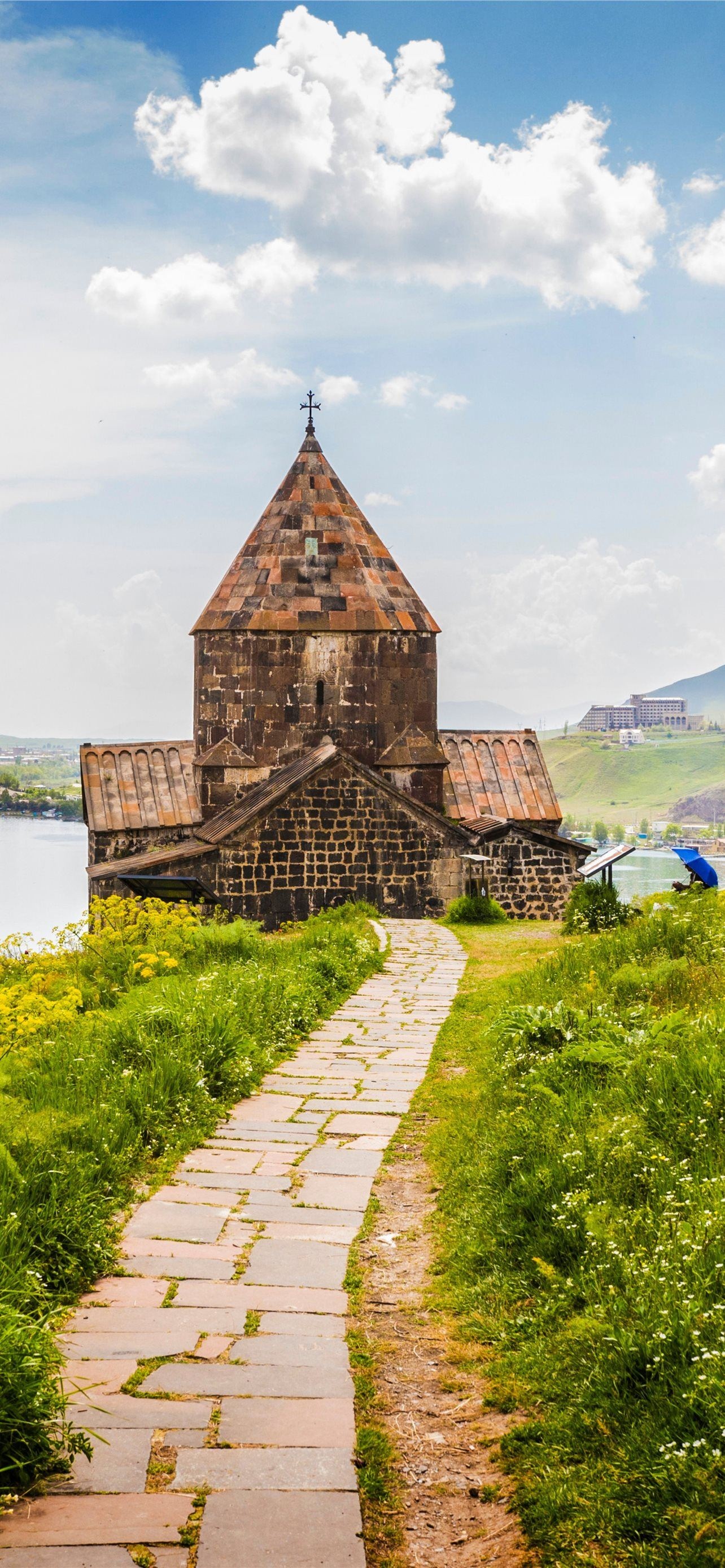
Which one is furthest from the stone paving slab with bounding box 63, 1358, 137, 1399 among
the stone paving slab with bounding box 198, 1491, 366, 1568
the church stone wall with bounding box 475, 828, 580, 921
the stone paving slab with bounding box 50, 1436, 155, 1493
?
the church stone wall with bounding box 475, 828, 580, 921

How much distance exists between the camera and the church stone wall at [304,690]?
70.6 ft

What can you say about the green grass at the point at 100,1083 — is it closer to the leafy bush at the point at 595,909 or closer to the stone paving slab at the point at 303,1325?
the stone paving slab at the point at 303,1325

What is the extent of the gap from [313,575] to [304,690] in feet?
6.83

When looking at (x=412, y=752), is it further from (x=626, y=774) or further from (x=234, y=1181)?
(x=626, y=774)

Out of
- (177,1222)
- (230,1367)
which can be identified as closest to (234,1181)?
(177,1222)

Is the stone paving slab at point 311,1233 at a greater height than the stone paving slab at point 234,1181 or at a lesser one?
lesser

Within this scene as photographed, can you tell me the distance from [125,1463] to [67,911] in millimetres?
25882

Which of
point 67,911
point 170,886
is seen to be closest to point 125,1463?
point 170,886

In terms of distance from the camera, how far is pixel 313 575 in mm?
21953

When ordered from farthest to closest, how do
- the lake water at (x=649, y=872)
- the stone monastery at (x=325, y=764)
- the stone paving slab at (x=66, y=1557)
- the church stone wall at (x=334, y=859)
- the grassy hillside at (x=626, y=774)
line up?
the grassy hillside at (x=626, y=774), the stone monastery at (x=325, y=764), the church stone wall at (x=334, y=859), the lake water at (x=649, y=872), the stone paving slab at (x=66, y=1557)

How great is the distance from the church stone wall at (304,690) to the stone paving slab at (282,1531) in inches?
732

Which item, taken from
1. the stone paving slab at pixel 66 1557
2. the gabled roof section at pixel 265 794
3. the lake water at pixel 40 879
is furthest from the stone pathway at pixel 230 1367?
the gabled roof section at pixel 265 794

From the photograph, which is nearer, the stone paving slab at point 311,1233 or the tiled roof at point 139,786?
the stone paving slab at point 311,1233

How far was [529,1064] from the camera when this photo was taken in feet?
21.2
